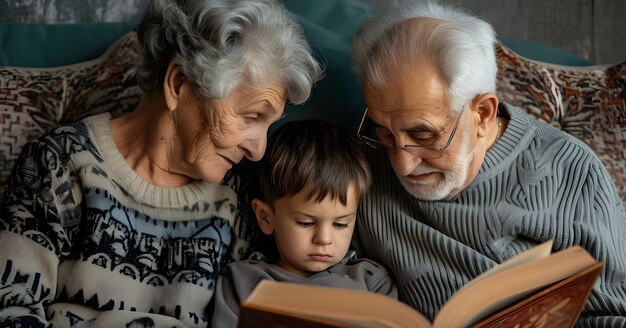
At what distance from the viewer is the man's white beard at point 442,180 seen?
1.93m

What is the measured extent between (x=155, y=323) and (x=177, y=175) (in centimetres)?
39

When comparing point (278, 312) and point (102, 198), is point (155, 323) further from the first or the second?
point (278, 312)

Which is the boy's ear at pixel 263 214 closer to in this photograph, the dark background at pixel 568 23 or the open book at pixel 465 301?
the open book at pixel 465 301

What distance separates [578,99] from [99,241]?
4.77ft

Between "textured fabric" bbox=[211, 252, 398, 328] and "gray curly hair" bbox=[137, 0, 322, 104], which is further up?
"gray curly hair" bbox=[137, 0, 322, 104]

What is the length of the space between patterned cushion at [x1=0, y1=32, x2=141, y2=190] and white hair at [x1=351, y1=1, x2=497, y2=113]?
0.74 metres

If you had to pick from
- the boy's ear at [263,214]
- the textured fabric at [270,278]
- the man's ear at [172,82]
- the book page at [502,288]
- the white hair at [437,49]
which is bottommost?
the textured fabric at [270,278]

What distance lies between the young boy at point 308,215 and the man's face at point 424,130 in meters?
0.13

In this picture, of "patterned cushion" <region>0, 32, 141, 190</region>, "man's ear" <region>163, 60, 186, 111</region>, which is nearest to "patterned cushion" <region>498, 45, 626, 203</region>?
"man's ear" <region>163, 60, 186, 111</region>

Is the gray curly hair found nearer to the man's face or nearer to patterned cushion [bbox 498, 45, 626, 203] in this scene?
the man's face

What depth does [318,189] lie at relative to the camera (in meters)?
1.95

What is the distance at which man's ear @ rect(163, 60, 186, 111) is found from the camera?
1.94m

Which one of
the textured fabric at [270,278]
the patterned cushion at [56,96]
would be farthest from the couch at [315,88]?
the textured fabric at [270,278]

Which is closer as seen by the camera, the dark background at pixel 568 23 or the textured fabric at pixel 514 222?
the textured fabric at pixel 514 222
